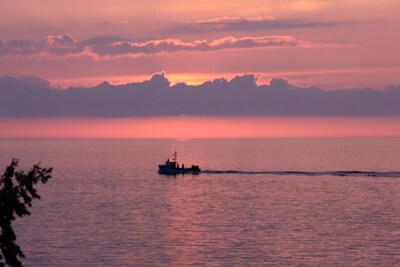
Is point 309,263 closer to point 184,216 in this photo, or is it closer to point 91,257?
point 91,257

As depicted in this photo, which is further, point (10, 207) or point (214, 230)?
point (214, 230)

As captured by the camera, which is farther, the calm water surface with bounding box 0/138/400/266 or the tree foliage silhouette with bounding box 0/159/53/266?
the calm water surface with bounding box 0/138/400/266

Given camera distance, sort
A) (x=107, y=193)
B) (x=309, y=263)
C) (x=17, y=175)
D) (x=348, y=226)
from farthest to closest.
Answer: (x=107, y=193)
(x=348, y=226)
(x=309, y=263)
(x=17, y=175)

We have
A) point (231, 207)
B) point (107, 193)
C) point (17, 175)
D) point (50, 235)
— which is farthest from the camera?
point (107, 193)

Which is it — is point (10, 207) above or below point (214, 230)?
above

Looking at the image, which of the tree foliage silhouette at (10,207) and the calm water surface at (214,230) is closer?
the tree foliage silhouette at (10,207)

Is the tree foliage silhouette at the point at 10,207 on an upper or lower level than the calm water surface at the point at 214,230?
upper

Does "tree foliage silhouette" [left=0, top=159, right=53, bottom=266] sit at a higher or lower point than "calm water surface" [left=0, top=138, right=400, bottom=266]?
higher

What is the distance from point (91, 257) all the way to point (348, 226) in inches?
1915

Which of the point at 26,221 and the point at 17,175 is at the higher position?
the point at 17,175

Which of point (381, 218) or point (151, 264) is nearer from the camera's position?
point (151, 264)

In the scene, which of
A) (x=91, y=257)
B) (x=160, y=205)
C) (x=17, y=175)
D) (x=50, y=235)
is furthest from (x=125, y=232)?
(x=17, y=175)

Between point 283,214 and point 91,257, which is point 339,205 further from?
point 91,257

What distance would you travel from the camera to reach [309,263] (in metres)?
88.7
